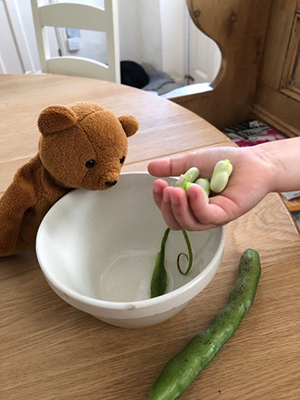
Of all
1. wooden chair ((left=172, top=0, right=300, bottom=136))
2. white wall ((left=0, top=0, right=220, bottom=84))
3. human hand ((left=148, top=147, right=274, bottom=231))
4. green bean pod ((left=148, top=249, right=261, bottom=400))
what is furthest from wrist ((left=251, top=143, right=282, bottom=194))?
white wall ((left=0, top=0, right=220, bottom=84))

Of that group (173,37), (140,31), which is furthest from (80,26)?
(140,31)

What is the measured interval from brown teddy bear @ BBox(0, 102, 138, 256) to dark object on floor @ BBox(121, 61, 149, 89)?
1787 millimetres

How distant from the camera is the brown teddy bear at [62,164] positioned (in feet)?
1.39

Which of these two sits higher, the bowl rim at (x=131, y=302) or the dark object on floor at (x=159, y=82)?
Answer: the bowl rim at (x=131, y=302)

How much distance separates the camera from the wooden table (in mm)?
372

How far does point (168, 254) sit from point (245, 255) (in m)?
0.11

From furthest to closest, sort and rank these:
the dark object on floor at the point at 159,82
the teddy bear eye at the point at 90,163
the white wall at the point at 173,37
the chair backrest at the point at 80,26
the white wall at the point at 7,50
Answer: the dark object on floor at the point at 159,82, the white wall at the point at 173,37, the white wall at the point at 7,50, the chair backrest at the point at 80,26, the teddy bear eye at the point at 90,163

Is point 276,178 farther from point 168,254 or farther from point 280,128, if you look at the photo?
point 280,128

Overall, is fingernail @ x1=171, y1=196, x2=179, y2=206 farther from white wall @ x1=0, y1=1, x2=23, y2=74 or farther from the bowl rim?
white wall @ x1=0, y1=1, x2=23, y2=74

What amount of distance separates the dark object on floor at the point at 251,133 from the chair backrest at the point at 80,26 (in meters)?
0.45

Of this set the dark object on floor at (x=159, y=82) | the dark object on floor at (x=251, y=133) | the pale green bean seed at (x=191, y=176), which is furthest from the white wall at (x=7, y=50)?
the pale green bean seed at (x=191, y=176)

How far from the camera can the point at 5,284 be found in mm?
479

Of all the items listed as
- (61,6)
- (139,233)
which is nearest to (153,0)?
(61,6)

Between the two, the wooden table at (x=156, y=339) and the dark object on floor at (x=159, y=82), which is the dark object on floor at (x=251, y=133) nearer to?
the wooden table at (x=156, y=339)
